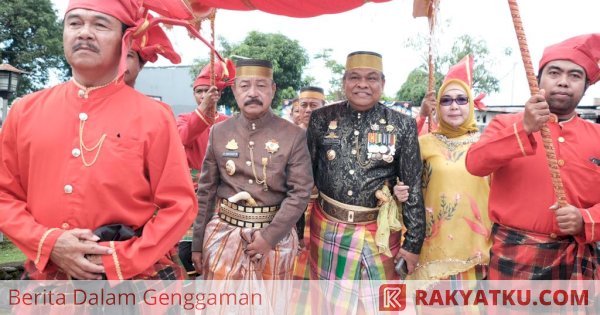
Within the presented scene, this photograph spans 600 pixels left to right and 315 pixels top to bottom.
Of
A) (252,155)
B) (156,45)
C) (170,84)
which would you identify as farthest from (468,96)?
(170,84)

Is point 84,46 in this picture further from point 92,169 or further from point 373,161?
point 373,161

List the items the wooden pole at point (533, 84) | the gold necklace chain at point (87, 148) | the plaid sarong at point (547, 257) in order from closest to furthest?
the gold necklace chain at point (87, 148)
the wooden pole at point (533, 84)
the plaid sarong at point (547, 257)

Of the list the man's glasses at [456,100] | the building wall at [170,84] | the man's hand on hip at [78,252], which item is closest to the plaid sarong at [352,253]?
the man's glasses at [456,100]

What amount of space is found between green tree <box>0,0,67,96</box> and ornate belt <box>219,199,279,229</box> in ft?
69.0

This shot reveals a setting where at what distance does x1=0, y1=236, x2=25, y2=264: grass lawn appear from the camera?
6.93m

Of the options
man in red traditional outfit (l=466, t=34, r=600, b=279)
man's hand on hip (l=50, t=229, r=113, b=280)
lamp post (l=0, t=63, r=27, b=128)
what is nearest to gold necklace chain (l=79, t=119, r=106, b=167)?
man's hand on hip (l=50, t=229, r=113, b=280)

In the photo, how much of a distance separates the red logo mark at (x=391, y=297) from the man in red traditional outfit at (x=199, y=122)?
1.87 m

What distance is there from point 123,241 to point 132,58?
1452 mm

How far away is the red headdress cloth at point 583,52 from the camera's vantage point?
290 cm

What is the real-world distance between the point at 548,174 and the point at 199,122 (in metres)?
2.73

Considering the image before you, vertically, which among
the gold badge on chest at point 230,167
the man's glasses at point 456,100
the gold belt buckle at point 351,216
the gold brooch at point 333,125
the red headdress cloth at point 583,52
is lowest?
the gold belt buckle at point 351,216

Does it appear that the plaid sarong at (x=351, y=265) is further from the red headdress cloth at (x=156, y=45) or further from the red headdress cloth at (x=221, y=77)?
the red headdress cloth at (x=221, y=77)

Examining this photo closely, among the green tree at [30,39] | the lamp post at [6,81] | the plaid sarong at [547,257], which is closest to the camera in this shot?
the plaid sarong at [547,257]

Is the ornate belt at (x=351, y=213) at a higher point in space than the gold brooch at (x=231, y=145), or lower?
lower
